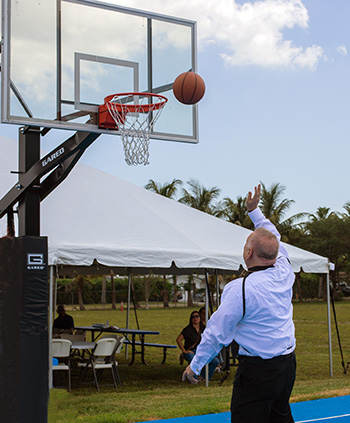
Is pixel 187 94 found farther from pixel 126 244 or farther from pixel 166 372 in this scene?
pixel 166 372

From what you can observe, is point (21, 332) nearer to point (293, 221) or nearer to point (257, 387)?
point (257, 387)

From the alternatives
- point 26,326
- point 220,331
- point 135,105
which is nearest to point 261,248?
point 220,331

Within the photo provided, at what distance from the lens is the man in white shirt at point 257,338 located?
3805 mm

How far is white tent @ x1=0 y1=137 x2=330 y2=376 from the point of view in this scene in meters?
9.79

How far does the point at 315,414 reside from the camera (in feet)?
24.8

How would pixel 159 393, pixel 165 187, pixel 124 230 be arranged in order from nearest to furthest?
1. pixel 159 393
2. pixel 124 230
3. pixel 165 187

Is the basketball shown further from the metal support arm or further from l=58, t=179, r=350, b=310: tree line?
l=58, t=179, r=350, b=310: tree line

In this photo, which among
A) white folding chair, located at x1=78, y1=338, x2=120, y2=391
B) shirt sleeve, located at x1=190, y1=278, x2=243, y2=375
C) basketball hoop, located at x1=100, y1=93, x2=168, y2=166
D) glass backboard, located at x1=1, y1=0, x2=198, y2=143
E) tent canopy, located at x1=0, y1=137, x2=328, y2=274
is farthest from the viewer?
white folding chair, located at x1=78, y1=338, x2=120, y2=391

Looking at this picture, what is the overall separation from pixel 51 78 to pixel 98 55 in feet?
2.56

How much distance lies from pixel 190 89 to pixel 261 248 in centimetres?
408

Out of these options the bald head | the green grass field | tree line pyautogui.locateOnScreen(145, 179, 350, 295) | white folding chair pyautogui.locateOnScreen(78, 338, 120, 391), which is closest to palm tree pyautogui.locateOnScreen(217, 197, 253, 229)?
tree line pyautogui.locateOnScreen(145, 179, 350, 295)

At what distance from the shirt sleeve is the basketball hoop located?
411 cm

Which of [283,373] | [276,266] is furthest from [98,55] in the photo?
[283,373]

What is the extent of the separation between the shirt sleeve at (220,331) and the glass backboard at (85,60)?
3.89 metres
